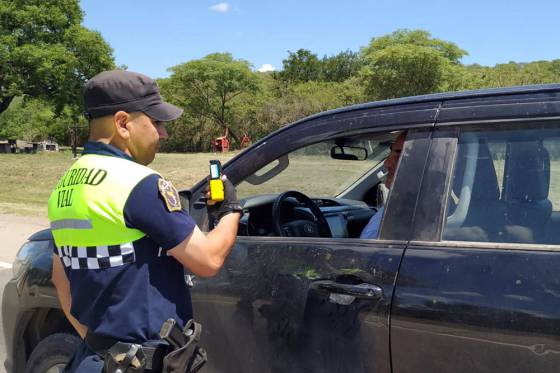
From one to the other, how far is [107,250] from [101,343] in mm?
328

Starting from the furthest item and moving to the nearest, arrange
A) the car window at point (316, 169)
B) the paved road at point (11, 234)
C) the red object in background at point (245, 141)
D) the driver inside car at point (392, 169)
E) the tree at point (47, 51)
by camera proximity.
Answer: the red object in background at point (245, 141)
the tree at point (47, 51)
the paved road at point (11, 234)
the car window at point (316, 169)
the driver inside car at point (392, 169)

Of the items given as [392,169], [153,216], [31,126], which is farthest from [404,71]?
[31,126]

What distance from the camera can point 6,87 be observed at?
3878 cm

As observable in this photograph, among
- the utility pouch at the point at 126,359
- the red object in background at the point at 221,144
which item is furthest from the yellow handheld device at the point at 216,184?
the red object in background at the point at 221,144

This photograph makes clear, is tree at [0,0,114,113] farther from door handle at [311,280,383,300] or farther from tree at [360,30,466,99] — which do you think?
door handle at [311,280,383,300]

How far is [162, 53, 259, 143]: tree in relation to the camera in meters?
50.9

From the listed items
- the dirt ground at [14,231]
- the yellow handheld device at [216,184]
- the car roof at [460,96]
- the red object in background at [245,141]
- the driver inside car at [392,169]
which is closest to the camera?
the yellow handheld device at [216,184]

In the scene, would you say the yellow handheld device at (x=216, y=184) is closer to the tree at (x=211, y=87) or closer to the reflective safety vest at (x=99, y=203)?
the reflective safety vest at (x=99, y=203)

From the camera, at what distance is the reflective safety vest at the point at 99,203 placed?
5.61ft

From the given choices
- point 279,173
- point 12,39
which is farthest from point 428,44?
point 279,173

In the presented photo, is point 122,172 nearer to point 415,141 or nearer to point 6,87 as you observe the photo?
point 415,141

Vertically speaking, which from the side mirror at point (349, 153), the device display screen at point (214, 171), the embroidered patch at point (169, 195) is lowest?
the embroidered patch at point (169, 195)

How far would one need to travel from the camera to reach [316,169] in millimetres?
3070

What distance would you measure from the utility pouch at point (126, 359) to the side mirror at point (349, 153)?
53.6 inches
